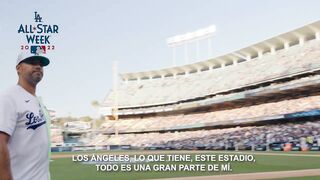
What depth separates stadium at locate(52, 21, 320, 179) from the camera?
1352 inches

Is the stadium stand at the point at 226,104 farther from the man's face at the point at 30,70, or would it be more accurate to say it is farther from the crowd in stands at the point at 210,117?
the man's face at the point at 30,70

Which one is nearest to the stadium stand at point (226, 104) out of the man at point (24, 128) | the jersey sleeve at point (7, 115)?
the man at point (24, 128)

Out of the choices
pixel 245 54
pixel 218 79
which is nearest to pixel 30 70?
pixel 218 79

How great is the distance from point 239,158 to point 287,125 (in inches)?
545

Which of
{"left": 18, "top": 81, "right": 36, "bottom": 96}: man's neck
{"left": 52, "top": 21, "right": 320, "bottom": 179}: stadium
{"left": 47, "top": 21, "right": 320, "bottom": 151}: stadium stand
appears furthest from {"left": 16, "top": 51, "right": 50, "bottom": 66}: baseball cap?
{"left": 47, "top": 21, "right": 320, "bottom": 151}: stadium stand

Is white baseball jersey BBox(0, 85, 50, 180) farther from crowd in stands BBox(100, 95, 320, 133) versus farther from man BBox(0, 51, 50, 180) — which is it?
crowd in stands BBox(100, 95, 320, 133)

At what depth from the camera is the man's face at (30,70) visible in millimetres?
2854

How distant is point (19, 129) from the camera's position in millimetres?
2662

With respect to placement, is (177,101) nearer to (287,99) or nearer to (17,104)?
(287,99)

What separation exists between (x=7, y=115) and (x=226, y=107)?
46767mm

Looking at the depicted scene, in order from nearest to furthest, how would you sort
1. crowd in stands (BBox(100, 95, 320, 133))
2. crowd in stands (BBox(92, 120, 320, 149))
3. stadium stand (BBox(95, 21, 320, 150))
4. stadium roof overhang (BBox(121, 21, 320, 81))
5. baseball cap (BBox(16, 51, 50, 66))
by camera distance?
baseball cap (BBox(16, 51, 50, 66)) → crowd in stands (BBox(92, 120, 320, 149)) → stadium stand (BBox(95, 21, 320, 150)) → crowd in stands (BBox(100, 95, 320, 133)) → stadium roof overhang (BBox(121, 21, 320, 81))

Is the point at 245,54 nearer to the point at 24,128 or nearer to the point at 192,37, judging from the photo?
the point at 192,37

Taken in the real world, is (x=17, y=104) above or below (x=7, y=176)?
above

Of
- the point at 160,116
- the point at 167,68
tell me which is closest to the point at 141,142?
the point at 160,116
